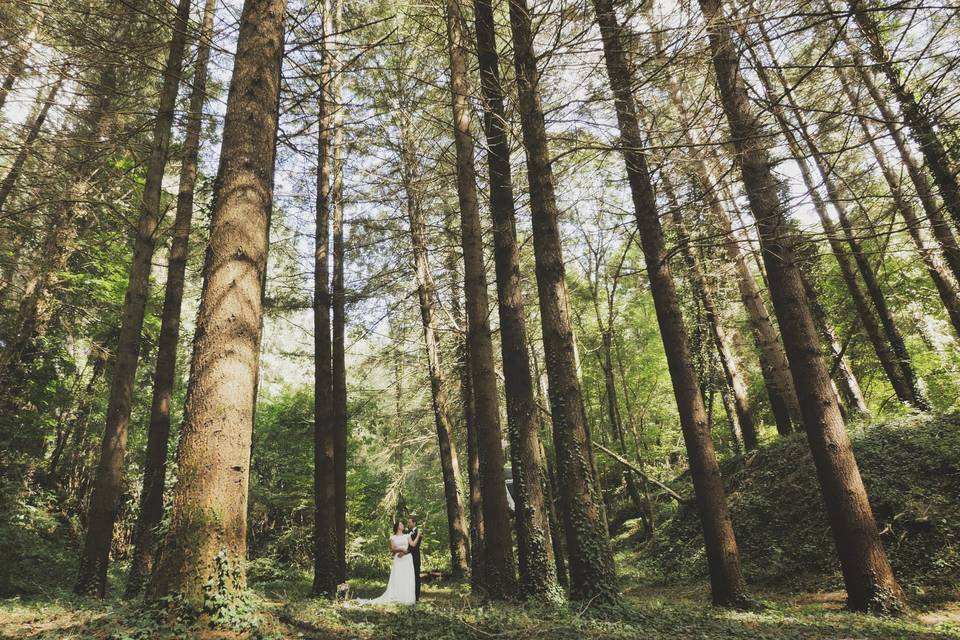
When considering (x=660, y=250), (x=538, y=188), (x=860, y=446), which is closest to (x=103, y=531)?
(x=538, y=188)

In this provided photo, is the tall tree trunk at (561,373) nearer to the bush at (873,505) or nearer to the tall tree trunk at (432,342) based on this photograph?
the bush at (873,505)

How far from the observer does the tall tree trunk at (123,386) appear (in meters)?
7.32

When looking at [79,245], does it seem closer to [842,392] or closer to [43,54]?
[43,54]

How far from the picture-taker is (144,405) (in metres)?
16.2

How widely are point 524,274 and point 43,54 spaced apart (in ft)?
35.0

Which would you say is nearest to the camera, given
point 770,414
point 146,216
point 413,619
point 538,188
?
point 413,619

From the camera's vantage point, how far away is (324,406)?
9.63 m

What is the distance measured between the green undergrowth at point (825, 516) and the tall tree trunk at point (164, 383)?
10.4 metres

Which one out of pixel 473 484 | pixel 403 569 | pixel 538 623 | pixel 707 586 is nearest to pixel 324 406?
pixel 403 569

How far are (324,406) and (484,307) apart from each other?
4474mm

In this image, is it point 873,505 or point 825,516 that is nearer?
point 873,505

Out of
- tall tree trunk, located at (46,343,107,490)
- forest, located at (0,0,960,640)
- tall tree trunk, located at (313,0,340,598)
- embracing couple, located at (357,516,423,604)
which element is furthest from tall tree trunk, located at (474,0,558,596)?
tall tree trunk, located at (46,343,107,490)

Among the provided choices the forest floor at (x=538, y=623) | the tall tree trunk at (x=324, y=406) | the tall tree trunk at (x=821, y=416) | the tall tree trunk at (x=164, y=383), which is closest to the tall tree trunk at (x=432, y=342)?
the tall tree trunk at (x=324, y=406)

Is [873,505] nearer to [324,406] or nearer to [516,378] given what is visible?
[516,378]
